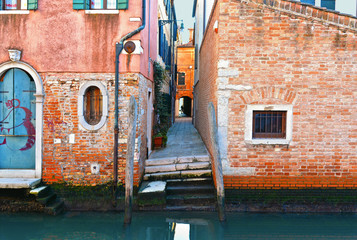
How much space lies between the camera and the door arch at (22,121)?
5941 millimetres

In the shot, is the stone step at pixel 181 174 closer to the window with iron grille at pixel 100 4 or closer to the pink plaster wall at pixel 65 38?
the pink plaster wall at pixel 65 38

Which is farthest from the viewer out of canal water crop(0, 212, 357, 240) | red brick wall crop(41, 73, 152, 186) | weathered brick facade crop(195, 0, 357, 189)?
red brick wall crop(41, 73, 152, 186)

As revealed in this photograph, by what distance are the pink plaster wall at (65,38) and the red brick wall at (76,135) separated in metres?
0.23

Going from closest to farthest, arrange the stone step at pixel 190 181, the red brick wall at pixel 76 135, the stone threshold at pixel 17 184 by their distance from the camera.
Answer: the stone threshold at pixel 17 184 → the red brick wall at pixel 76 135 → the stone step at pixel 190 181

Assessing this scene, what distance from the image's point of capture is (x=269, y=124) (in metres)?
5.85

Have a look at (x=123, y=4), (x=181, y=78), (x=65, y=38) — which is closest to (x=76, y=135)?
(x=65, y=38)

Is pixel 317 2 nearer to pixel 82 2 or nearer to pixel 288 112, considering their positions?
pixel 288 112

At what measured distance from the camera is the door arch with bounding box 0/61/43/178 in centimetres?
594

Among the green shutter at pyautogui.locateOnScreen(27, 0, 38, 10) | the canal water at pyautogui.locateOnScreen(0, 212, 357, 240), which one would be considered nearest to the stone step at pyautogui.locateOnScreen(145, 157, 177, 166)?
the canal water at pyautogui.locateOnScreen(0, 212, 357, 240)

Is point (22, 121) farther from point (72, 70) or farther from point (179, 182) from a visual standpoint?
point (179, 182)

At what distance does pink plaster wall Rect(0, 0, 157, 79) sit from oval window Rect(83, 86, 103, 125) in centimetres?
45

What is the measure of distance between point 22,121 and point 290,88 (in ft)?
18.1

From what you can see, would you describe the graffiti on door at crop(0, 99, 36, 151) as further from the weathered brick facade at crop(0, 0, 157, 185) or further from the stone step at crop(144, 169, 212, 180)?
the stone step at crop(144, 169, 212, 180)

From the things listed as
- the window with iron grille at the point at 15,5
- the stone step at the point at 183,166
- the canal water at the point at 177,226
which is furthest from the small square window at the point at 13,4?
the stone step at the point at 183,166
